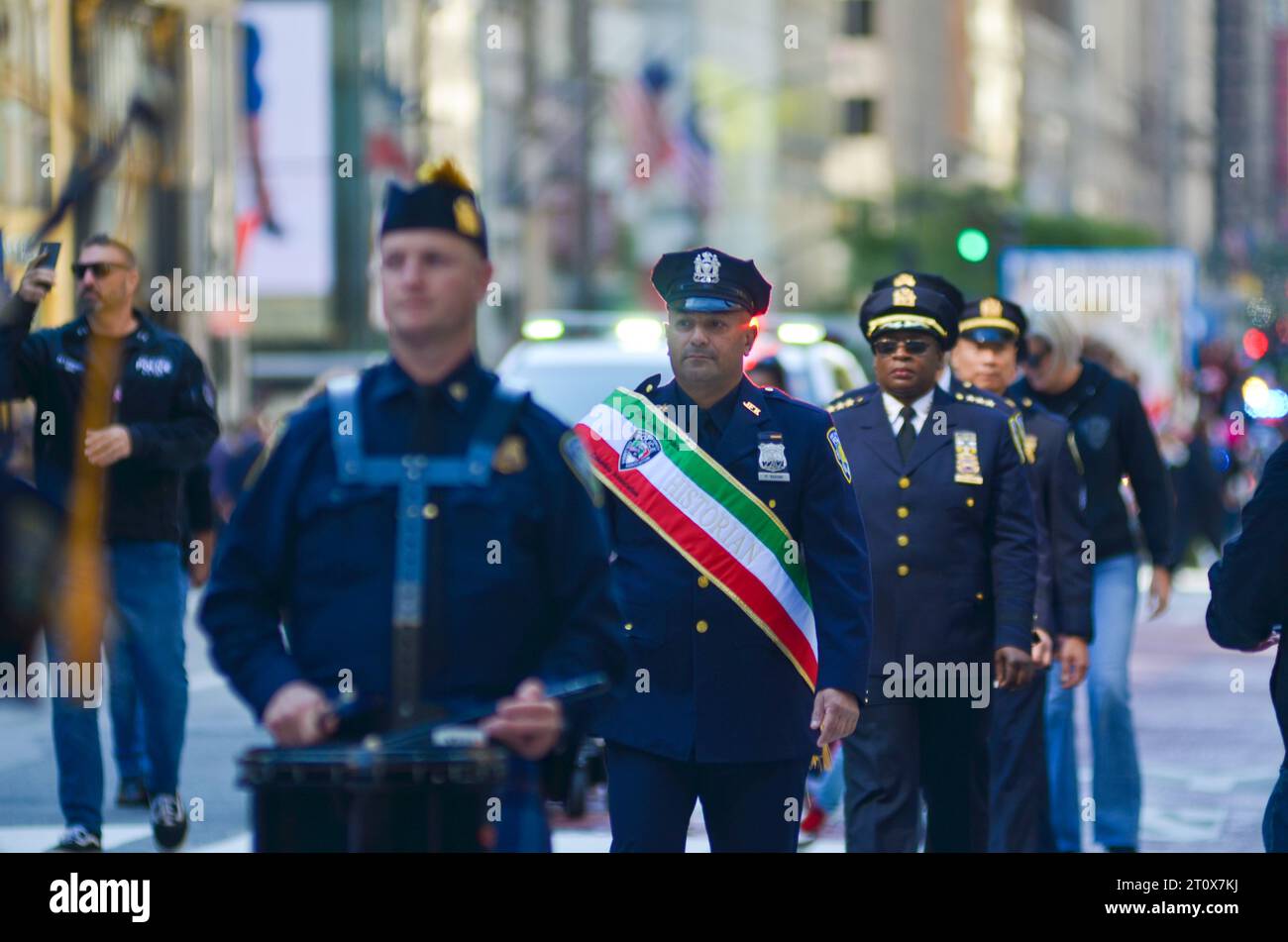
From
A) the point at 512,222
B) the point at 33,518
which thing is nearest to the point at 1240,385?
the point at 512,222

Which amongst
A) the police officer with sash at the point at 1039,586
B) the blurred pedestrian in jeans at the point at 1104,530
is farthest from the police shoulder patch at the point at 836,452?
the blurred pedestrian in jeans at the point at 1104,530

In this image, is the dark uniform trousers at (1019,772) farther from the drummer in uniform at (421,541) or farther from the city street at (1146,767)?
the drummer in uniform at (421,541)

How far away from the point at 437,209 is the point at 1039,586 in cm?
484

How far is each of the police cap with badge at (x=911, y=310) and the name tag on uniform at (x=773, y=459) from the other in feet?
6.01

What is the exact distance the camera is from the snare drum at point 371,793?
14.8 feet

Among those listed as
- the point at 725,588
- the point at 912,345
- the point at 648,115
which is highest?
the point at 648,115

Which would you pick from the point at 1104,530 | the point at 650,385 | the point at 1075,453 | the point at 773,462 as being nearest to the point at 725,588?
the point at 773,462

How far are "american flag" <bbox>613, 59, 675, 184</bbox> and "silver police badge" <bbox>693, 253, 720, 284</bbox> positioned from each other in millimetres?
43441

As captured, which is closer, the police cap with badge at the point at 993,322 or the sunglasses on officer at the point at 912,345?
the sunglasses on officer at the point at 912,345

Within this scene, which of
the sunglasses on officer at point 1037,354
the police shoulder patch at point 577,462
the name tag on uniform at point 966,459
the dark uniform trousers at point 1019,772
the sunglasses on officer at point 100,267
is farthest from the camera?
the sunglasses on officer at point 1037,354

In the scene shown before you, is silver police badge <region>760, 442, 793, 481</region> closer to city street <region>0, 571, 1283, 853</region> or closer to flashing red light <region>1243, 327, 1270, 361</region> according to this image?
city street <region>0, 571, 1283, 853</region>

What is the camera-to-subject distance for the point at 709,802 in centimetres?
622

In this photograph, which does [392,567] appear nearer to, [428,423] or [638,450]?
[428,423]
